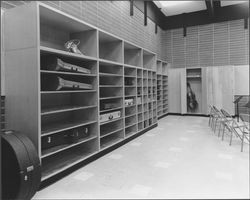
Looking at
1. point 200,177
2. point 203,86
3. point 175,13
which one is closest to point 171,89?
point 203,86

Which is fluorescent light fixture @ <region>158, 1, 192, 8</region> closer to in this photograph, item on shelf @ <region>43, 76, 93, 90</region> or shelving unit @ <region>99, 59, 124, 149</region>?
shelving unit @ <region>99, 59, 124, 149</region>

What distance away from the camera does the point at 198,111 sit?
8.56 m

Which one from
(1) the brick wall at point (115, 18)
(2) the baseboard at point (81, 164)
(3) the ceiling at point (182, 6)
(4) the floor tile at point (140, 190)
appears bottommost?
(4) the floor tile at point (140, 190)

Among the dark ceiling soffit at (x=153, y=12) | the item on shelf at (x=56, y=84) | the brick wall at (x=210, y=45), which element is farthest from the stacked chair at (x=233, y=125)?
the dark ceiling soffit at (x=153, y=12)

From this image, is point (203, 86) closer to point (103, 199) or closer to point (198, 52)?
point (198, 52)

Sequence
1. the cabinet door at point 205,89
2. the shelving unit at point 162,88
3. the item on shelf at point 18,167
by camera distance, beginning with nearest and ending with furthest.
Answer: the item on shelf at point 18,167 → the shelving unit at point 162,88 → the cabinet door at point 205,89

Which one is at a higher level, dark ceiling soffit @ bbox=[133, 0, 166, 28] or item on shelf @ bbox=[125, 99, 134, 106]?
dark ceiling soffit @ bbox=[133, 0, 166, 28]

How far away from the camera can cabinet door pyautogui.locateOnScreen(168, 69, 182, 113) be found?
8500 mm

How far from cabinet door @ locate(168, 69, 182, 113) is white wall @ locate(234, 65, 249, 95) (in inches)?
85.2

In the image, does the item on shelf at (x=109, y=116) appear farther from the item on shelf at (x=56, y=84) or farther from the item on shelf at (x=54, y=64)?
the item on shelf at (x=54, y=64)

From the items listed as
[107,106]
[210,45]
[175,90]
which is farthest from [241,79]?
[107,106]

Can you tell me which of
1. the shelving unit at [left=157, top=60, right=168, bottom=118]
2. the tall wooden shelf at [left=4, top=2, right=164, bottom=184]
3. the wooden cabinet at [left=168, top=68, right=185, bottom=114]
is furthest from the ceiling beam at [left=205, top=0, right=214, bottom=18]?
the tall wooden shelf at [left=4, top=2, right=164, bottom=184]

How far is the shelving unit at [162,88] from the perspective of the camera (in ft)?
25.3

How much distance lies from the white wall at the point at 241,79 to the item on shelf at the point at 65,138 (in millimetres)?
6763
